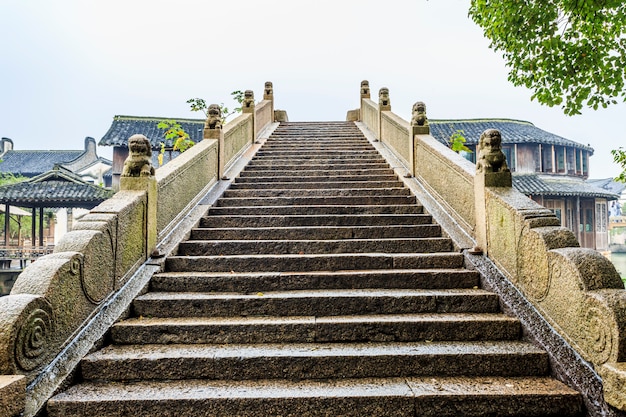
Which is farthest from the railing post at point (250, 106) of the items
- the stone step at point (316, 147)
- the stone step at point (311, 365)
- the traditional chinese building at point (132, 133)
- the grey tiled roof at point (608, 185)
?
the grey tiled roof at point (608, 185)

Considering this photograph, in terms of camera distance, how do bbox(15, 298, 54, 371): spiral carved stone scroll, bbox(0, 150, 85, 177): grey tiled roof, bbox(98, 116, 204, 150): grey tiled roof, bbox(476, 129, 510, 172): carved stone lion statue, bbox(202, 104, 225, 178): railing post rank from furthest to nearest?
bbox(0, 150, 85, 177): grey tiled roof
bbox(98, 116, 204, 150): grey tiled roof
bbox(202, 104, 225, 178): railing post
bbox(476, 129, 510, 172): carved stone lion statue
bbox(15, 298, 54, 371): spiral carved stone scroll

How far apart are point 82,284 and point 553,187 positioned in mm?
17907

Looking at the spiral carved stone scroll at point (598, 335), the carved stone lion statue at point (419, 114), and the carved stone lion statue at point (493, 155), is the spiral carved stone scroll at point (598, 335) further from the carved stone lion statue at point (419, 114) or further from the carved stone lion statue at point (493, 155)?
the carved stone lion statue at point (419, 114)

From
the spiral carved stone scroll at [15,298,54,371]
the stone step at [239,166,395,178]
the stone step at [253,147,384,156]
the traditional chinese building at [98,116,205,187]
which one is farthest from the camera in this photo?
the traditional chinese building at [98,116,205,187]

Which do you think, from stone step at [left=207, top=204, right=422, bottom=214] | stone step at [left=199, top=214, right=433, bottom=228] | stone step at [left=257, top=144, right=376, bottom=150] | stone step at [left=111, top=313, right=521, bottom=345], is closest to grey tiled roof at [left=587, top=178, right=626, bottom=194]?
stone step at [left=257, top=144, right=376, bottom=150]

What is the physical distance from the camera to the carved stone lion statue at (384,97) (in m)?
9.57

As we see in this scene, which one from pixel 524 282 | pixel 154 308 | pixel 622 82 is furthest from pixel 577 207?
pixel 154 308

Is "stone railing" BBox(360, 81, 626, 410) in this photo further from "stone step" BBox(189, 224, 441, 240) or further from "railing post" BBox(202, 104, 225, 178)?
"railing post" BBox(202, 104, 225, 178)

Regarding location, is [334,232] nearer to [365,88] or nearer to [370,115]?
[370,115]

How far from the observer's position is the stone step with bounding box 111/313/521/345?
10.5 ft

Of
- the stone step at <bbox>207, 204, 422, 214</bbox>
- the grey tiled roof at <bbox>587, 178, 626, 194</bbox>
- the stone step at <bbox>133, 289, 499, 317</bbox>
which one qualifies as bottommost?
the stone step at <bbox>133, 289, 499, 317</bbox>

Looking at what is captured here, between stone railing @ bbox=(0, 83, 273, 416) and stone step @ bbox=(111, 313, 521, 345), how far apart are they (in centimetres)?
35

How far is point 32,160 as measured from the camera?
1055 inches

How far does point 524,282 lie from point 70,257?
12.2 feet
